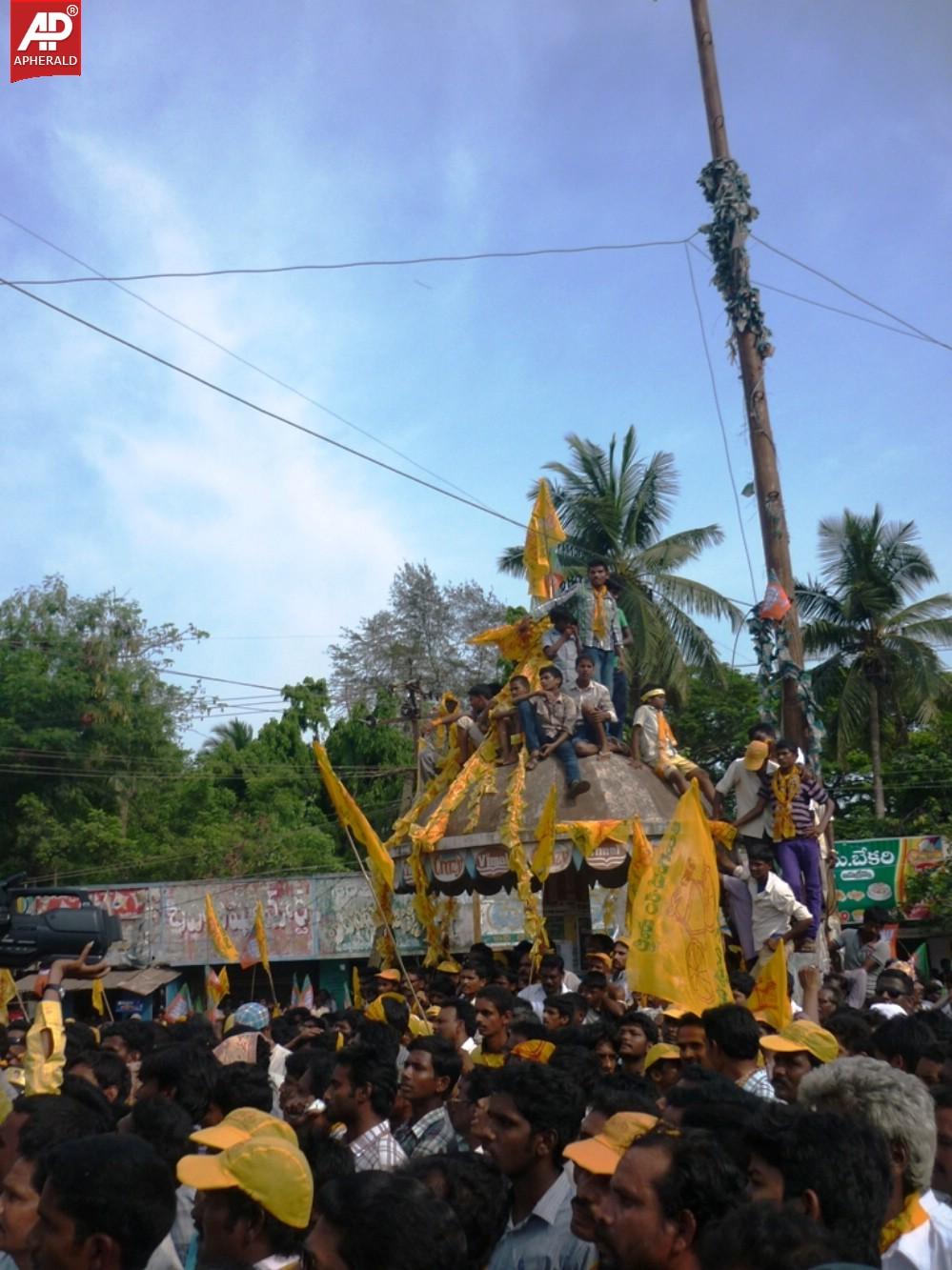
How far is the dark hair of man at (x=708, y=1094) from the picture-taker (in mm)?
4238

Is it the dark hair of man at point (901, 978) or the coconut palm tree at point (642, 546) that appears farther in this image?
the coconut palm tree at point (642, 546)

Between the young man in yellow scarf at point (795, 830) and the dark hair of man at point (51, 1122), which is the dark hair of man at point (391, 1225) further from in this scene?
the young man in yellow scarf at point (795, 830)

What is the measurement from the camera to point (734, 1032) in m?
6.17

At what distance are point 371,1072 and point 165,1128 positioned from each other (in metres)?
0.88

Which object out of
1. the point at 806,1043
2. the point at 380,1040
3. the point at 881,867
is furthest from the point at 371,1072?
the point at 881,867

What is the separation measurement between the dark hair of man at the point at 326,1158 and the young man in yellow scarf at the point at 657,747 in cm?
982

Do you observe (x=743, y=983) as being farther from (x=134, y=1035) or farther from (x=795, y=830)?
(x=134, y=1035)

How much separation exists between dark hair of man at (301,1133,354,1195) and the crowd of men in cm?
1

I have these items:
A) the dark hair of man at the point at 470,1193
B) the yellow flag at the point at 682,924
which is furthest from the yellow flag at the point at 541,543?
the dark hair of man at the point at 470,1193

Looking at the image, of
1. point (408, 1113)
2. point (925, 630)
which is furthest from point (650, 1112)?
point (925, 630)

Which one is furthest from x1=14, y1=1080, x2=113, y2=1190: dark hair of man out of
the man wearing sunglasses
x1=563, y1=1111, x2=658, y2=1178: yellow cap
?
the man wearing sunglasses

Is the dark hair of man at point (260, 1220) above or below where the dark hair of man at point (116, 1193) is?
below

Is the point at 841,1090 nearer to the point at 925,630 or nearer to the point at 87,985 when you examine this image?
the point at 87,985

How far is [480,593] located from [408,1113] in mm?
39237
